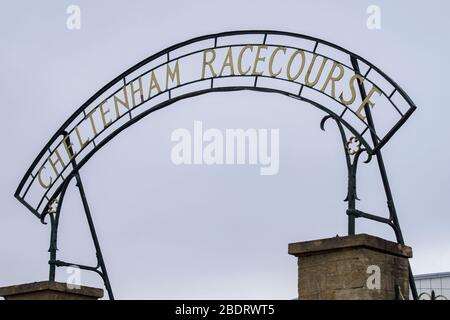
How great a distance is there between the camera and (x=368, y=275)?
9477 millimetres

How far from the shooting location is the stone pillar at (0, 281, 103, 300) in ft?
40.5

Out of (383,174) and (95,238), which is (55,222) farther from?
(383,174)

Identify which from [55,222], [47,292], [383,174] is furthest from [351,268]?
[55,222]

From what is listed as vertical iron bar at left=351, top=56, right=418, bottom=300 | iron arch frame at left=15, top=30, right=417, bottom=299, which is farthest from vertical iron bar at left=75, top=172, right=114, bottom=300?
vertical iron bar at left=351, top=56, right=418, bottom=300

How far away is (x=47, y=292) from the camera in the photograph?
40.5 feet

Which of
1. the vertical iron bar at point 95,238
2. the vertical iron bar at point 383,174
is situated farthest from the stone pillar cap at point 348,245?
the vertical iron bar at point 95,238

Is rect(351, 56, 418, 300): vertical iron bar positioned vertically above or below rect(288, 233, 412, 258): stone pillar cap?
above

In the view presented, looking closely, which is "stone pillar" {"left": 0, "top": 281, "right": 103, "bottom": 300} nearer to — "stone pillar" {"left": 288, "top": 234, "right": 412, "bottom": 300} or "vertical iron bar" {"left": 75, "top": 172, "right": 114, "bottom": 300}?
"vertical iron bar" {"left": 75, "top": 172, "right": 114, "bottom": 300}

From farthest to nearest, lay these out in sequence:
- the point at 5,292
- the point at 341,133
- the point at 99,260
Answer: the point at 99,260
the point at 5,292
the point at 341,133

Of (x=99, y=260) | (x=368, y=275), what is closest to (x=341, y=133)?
(x=368, y=275)

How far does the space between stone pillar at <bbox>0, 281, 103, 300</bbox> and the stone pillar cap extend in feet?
12.5
